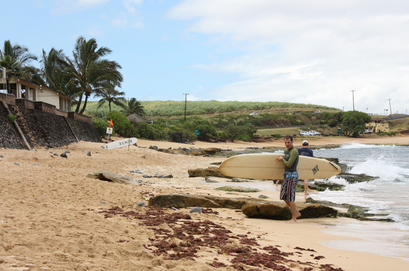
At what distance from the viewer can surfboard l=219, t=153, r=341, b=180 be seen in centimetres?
776

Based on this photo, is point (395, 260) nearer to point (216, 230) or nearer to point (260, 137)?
point (216, 230)

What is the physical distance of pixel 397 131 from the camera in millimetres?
80750

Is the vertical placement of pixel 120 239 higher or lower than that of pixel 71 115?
lower

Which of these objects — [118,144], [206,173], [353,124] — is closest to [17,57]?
[118,144]

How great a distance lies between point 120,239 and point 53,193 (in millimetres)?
3136

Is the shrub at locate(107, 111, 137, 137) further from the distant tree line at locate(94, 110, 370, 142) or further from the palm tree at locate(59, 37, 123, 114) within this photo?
the palm tree at locate(59, 37, 123, 114)

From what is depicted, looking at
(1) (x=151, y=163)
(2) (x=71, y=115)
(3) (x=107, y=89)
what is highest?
(3) (x=107, y=89)

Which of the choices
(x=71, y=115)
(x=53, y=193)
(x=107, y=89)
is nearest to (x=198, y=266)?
(x=53, y=193)

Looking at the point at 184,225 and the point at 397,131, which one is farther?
the point at 397,131

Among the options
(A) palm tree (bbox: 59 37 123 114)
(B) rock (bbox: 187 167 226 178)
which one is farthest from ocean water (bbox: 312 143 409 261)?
(A) palm tree (bbox: 59 37 123 114)

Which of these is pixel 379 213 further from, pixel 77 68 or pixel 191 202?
pixel 77 68

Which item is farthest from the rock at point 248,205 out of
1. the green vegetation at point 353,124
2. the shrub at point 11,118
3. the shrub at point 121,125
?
the green vegetation at point 353,124

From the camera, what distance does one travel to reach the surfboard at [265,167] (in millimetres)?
7762

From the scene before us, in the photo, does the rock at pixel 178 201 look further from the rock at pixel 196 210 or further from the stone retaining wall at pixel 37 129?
Result: the stone retaining wall at pixel 37 129
